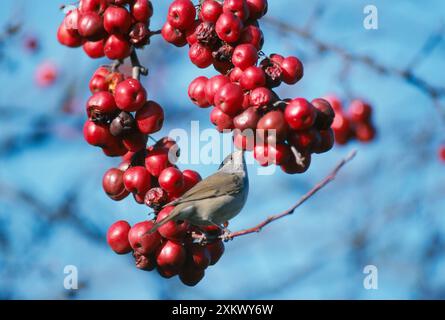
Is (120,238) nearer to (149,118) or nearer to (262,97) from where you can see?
(149,118)

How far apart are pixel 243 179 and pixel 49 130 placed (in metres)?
3.79

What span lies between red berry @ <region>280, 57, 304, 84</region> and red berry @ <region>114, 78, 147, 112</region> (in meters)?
0.45

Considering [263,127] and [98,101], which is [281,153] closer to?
A: [263,127]

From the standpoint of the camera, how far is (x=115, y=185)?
2.27m

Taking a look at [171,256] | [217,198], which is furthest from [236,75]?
[217,198]

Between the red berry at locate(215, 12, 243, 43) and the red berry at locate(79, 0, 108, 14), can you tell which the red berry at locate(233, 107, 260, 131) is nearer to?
the red berry at locate(215, 12, 243, 43)

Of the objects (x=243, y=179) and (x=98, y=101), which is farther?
(x=243, y=179)

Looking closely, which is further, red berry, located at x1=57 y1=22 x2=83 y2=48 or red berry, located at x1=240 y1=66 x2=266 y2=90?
red berry, located at x1=57 y1=22 x2=83 y2=48

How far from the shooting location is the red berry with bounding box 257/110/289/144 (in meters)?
1.89

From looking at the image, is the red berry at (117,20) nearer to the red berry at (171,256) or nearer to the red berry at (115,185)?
the red berry at (115,185)

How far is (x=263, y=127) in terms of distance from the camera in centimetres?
188

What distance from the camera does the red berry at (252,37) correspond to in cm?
204

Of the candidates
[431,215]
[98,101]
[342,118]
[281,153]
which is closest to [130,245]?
[98,101]

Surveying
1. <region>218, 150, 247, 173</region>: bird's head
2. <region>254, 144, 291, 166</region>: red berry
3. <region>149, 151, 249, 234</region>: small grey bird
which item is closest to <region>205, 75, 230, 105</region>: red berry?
<region>254, 144, 291, 166</region>: red berry
